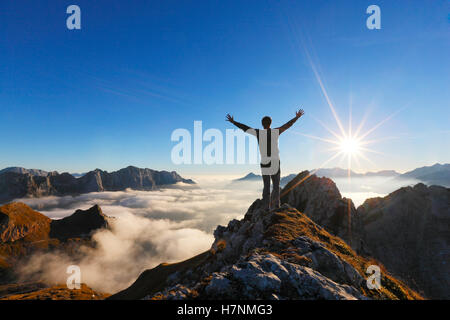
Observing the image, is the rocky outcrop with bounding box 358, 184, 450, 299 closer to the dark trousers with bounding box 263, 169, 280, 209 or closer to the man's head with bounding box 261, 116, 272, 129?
the dark trousers with bounding box 263, 169, 280, 209

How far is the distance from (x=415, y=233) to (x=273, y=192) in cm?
11278

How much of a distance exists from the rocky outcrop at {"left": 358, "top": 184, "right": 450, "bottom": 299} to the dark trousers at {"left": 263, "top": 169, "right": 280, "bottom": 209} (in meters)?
74.2

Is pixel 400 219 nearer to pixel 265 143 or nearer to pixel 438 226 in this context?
pixel 438 226

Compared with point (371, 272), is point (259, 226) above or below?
above

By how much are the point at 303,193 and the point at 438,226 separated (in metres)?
64.9

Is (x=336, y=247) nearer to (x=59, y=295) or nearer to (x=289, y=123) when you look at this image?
(x=289, y=123)

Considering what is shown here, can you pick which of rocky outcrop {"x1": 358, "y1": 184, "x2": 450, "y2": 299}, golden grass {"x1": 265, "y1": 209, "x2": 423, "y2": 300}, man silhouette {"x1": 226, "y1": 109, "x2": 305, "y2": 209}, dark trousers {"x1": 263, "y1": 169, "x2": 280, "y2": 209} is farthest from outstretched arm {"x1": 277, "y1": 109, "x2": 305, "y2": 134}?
rocky outcrop {"x1": 358, "y1": 184, "x2": 450, "y2": 299}

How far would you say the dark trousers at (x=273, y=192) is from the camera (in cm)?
1322

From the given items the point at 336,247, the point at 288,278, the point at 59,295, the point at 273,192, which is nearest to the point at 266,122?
the point at 273,192

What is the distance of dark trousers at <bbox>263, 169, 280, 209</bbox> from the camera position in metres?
13.2

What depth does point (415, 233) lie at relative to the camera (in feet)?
282
